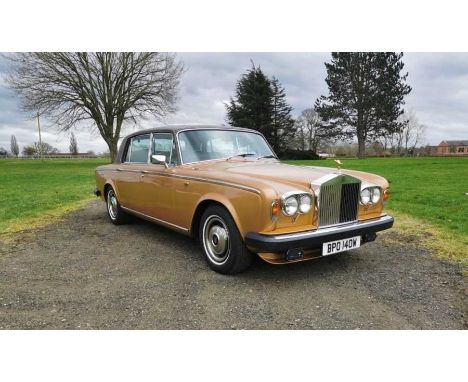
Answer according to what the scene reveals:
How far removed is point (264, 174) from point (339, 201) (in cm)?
86

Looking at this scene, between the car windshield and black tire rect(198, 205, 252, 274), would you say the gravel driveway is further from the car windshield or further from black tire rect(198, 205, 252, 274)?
the car windshield

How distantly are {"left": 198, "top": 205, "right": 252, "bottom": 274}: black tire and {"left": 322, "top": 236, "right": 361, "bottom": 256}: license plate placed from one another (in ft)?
2.61

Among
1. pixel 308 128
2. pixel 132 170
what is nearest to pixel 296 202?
pixel 132 170

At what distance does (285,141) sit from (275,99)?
4.87m

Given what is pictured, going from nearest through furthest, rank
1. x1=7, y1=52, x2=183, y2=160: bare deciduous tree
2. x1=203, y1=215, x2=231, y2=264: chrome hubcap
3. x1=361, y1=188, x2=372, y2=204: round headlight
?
x1=203, y1=215, x2=231, y2=264: chrome hubcap, x1=361, y1=188, x2=372, y2=204: round headlight, x1=7, y1=52, x2=183, y2=160: bare deciduous tree

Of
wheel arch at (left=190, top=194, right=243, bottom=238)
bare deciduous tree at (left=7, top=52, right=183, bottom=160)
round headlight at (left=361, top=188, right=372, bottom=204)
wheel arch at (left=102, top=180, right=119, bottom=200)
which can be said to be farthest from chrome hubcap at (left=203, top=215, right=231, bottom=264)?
bare deciduous tree at (left=7, top=52, right=183, bottom=160)

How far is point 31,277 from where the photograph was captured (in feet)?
13.0

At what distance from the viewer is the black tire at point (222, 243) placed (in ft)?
12.1

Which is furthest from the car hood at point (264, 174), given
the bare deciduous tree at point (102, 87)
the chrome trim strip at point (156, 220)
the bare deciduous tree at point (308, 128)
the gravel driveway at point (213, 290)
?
the bare deciduous tree at point (308, 128)

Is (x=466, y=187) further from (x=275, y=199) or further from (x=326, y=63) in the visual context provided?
(x=326, y=63)

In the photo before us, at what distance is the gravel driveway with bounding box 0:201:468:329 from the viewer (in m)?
2.92

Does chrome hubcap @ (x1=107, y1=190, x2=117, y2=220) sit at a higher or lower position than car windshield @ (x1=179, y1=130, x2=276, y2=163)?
lower

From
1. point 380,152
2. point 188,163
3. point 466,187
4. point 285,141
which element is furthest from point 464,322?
point 380,152

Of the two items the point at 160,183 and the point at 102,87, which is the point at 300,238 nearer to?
the point at 160,183
